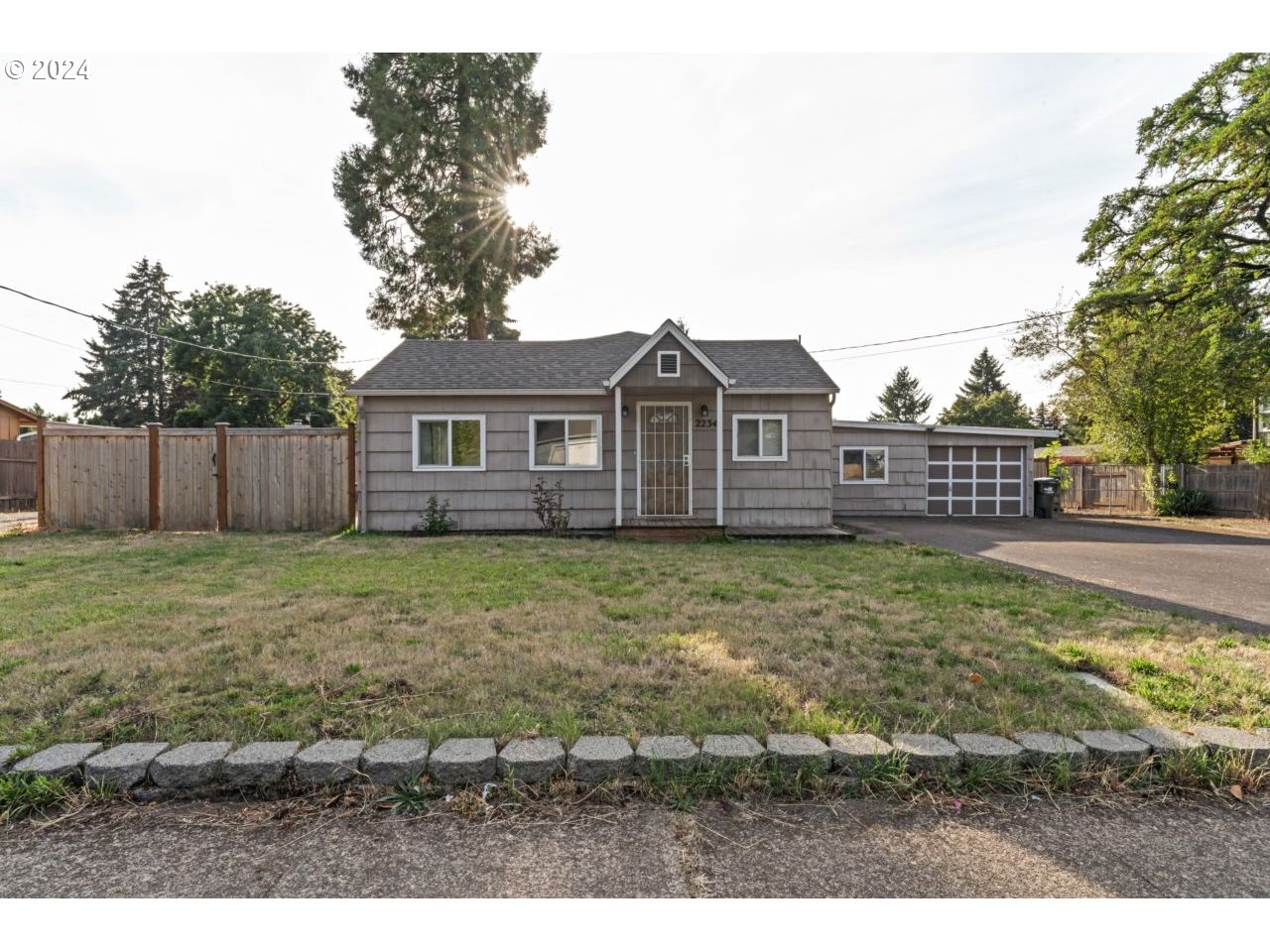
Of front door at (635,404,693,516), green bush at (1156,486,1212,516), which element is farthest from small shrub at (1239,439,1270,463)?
front door at (635,404,693,516)

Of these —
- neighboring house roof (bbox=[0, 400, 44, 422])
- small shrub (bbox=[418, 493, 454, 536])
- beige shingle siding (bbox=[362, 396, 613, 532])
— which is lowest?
small shrub (bbox=[418, 493, 454, 536])

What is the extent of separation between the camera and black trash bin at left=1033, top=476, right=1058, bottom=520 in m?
15.9

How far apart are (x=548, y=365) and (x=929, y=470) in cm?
1123

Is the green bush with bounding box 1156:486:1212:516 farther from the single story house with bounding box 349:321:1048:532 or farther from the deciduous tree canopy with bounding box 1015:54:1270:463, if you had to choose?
the single story house with bounding box 349:321:1048:532

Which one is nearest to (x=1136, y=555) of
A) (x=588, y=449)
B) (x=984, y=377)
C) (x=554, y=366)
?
(x=588, y=449)

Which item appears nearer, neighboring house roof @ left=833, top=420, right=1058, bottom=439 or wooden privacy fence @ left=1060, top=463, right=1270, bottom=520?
neighboring house roof @ left=833, top=420, right=1058, bottom=439

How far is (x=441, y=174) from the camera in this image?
60.0 ft

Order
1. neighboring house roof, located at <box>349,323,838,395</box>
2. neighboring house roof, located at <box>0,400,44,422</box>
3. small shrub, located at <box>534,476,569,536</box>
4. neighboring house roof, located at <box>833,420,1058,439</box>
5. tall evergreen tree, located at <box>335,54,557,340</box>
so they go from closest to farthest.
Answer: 1. small shrub, located at <box>534,476,569,536</box>
2. neighboring house roof, located at <box>349,323,838,395</box>
3. neighboring house roof, located at <box>833,420,1058,439</box>
4. tall evergreen tree, located at <box>335,54,557,340</box>
5. neighboring house roof, located at <box>0,400,44,422</box>

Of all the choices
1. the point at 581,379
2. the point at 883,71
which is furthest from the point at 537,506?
the point at 883,71

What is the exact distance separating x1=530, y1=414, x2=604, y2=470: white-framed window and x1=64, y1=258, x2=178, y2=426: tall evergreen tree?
37.4m

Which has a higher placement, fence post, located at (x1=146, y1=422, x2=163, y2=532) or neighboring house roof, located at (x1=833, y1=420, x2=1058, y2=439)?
neighboring house roof, located at (x1=833, y1=420, x2=1058, y2=439)

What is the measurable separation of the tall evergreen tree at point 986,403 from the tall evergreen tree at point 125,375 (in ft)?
193

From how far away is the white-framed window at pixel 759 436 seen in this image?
10.8 meters

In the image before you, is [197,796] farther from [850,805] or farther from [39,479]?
[39,479]
